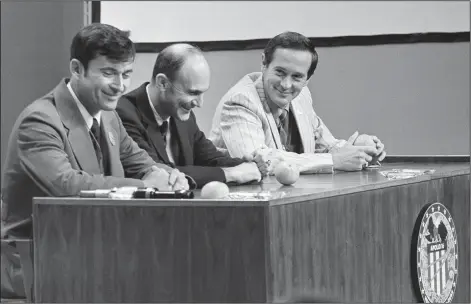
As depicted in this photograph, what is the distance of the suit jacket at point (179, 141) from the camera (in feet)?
10.6

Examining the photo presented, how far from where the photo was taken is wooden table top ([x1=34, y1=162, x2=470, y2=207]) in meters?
2.18

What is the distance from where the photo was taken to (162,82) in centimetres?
342

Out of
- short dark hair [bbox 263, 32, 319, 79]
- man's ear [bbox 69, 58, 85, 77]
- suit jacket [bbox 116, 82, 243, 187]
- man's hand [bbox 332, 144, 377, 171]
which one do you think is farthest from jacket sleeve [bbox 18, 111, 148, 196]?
short dark hair [bbox 263, 32, 319, 79]

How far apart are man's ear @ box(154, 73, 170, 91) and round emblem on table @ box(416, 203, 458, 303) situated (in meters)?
1.01

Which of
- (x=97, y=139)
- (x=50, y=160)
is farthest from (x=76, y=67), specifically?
(x=50, y=160)

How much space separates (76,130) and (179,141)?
86 cm

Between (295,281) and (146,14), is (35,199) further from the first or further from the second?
(146,14)

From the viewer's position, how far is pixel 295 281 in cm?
232

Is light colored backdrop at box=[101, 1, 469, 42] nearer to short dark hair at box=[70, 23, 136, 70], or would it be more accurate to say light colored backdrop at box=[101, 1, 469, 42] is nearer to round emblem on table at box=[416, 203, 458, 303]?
round emblem on table at box=[416, 203, 458, 303]

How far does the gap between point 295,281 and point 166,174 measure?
0.63m

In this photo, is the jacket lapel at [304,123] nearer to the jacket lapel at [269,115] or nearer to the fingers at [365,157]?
the jacket lapel at [269,115]

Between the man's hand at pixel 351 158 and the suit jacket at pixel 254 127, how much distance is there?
2.3 inches

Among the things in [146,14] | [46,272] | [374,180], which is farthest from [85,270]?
[146,14]

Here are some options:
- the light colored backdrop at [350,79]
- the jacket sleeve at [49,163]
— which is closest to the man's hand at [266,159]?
the jacket sleeve at [49,163]
